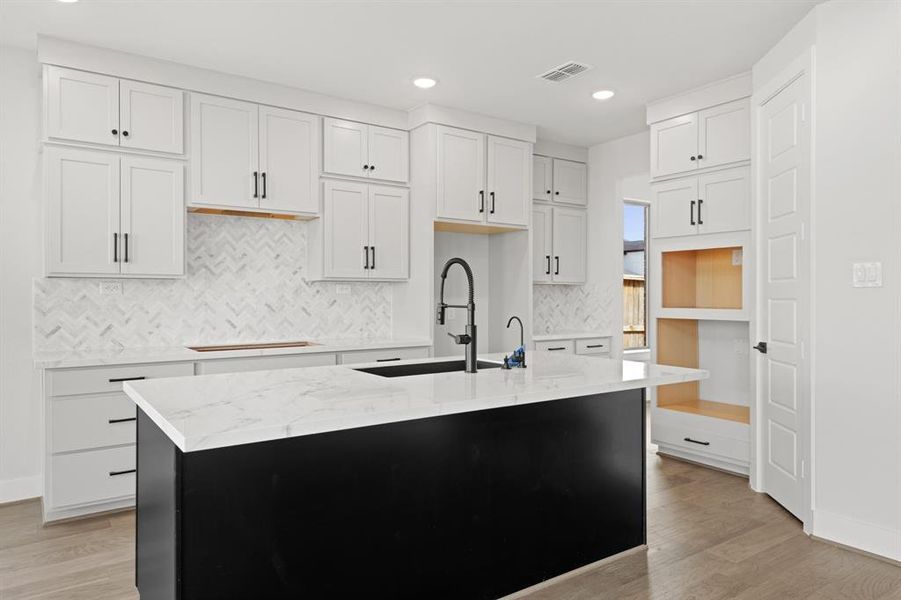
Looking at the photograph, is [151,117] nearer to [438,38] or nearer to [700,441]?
[438,38]

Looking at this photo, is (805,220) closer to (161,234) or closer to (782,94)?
(782,94)

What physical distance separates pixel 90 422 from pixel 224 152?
6.14ft

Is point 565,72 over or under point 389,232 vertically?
over

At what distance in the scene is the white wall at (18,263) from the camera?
369 centimetres

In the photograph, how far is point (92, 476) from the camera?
3.38m

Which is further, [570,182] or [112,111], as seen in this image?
[570,182]

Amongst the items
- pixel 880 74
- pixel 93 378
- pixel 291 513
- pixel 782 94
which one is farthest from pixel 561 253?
pixel 291 513

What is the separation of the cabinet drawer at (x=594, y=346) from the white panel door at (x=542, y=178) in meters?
1.40

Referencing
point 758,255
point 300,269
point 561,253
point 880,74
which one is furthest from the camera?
point 561,253

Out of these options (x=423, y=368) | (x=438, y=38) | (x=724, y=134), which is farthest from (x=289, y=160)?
(x=724, y=134)

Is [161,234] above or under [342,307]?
above

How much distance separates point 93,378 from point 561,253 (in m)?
4.04

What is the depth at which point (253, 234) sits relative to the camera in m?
4.48

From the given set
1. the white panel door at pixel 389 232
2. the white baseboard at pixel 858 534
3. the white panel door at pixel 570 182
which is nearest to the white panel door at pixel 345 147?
the white panel door at pixel 389 232
